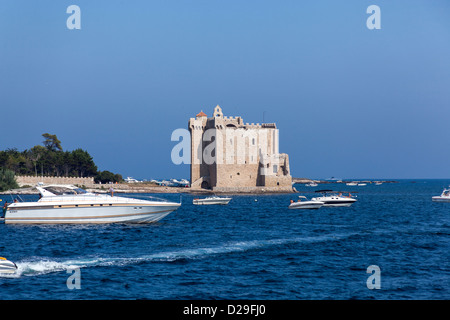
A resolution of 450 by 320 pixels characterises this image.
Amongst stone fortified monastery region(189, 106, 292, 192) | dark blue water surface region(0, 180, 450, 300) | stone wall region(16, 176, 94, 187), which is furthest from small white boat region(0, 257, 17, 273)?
stone wall region(16, 176, 94, 187)

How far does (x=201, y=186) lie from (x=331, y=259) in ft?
211

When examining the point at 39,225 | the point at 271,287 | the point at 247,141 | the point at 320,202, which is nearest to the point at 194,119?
the point at 247,141

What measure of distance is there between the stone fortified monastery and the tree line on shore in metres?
20.7

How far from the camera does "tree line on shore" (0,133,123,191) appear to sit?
87588mm

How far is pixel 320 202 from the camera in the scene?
4341 centimetres

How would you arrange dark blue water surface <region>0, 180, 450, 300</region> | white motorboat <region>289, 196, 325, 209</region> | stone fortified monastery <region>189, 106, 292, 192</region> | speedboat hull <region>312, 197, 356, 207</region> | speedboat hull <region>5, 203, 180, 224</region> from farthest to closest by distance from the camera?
stone fortified monastery <region>189, 106, 292, 192</region> < speedboat hull <region>312, 197, 356, 207</region> < white motorboat <region>289, 196, 325, 209</region> < speedboat hull <region>5, 203, 180, 224</region> < dark blue water surface <region>0, 180, 450, 300</region>

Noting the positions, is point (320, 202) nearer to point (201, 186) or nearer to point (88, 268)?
point (88, 268)

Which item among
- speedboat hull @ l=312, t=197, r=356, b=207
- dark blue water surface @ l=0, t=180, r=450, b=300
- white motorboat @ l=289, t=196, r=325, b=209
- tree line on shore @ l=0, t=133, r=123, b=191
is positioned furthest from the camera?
tree line on shore @ l=0, t=133, r=123, b=191

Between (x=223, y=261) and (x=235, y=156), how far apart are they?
2461 inches

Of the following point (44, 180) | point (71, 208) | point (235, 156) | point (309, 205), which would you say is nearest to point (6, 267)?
point (71, 208)

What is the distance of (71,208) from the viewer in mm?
26047

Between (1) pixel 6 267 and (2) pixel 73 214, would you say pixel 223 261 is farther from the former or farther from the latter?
(2) pixel 73 214

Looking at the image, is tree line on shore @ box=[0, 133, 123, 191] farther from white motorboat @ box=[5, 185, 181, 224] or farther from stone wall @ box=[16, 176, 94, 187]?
white motorboat @ box=[5, 185, 181, 224]

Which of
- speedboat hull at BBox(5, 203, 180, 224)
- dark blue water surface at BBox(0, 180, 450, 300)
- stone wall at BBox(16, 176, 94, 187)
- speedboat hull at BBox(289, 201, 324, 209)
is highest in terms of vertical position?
stone wall at BBox(16, 176, 94, 187)
